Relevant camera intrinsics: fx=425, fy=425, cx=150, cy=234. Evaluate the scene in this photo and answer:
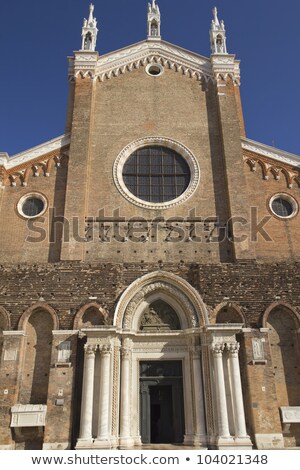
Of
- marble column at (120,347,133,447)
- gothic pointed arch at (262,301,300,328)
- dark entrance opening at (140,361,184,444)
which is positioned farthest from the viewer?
gothic pointed arch at (262,301,300,328)

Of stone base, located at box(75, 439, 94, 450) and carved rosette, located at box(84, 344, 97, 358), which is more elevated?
carved rosette, located at box(84, 344, 97, 358)

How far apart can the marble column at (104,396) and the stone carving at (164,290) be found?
1.20 m

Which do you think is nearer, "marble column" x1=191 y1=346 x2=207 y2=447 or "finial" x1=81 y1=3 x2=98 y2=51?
"marble column" x1=191 y1=346 x2=207 y2=447

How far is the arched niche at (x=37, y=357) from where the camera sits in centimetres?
1330

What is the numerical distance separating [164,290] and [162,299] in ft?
1.29

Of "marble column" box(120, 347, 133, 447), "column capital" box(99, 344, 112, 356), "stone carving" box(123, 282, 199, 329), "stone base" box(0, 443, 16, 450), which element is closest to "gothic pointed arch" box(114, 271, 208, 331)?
"stone carving" box(123, 282, 199, 329)

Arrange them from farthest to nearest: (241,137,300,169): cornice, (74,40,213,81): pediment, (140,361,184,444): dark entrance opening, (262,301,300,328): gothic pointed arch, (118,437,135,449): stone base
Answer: (74,40,213,81): pediment < (241,137,300,169): cornice < (262,301,300,328): gothic pointed arch < (140,361,184,444): dark entrance opening < (118,437,135,449): stone base

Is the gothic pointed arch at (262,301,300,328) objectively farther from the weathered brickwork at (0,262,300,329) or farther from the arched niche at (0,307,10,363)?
the arched niche at (0,307,10,363)

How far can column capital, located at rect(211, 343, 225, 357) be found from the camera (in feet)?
43.0

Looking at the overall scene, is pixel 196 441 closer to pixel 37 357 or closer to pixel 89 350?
pixel 89 350

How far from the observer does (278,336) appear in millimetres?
14117

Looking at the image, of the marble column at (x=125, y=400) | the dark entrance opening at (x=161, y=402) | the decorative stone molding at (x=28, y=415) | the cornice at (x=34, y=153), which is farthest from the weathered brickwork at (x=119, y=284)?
the cornice at (x=34, y=153)

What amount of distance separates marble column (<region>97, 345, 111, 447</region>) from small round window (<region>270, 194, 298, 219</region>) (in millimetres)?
8641

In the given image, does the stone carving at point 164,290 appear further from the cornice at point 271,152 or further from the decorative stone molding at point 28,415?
the cornice at point 271,152
